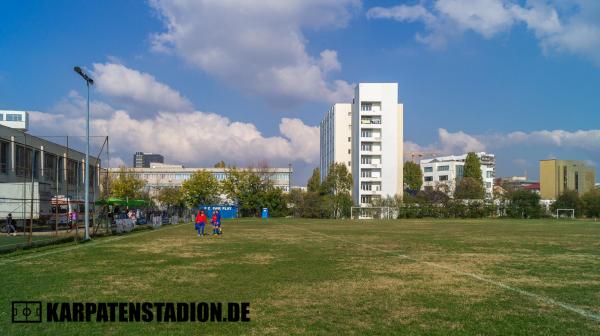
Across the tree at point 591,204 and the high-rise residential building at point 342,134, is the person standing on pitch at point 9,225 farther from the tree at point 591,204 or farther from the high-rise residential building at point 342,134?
the tree at point 591,204

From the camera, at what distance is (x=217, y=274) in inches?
552

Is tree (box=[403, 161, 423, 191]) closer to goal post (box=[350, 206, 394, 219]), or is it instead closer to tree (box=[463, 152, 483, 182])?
tree (box=[463, 152, 483, 182])

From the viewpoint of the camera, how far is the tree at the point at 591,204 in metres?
101

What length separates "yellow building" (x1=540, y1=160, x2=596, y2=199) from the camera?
579ft

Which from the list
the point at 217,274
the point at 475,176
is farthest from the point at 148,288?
the point at 475,176

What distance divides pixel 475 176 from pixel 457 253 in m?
98.6

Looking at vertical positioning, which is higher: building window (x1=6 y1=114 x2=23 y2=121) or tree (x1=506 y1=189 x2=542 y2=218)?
building window (x1=6 y1=114 x2=23 y2=121)

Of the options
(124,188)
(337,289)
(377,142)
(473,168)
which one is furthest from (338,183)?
(337,289)

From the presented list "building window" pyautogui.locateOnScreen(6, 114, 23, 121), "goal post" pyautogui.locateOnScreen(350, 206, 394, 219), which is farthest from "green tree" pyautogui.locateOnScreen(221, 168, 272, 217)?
"building window" pyautogui.locateOnScreen(6, 114, 23, 121)

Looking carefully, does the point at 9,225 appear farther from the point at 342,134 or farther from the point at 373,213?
the point at 342,134

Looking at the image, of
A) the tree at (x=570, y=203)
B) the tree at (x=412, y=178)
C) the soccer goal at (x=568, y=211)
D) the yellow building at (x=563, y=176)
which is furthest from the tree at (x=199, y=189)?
the yellow building at (x=563, y=176)

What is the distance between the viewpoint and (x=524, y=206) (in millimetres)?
94188

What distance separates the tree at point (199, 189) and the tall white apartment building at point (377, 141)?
29.6 m

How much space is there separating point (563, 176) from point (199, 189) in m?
136
